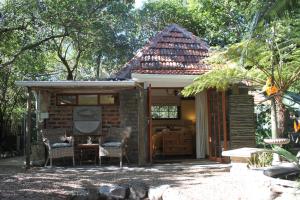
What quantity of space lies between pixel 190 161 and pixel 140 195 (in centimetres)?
483

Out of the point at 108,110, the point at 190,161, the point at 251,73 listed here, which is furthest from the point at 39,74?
the point at 251,73

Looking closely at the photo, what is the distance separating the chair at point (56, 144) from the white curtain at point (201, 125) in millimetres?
3721

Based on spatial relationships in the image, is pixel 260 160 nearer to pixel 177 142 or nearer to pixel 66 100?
pixel 177 142

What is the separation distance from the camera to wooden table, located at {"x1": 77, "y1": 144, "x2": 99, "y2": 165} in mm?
11602

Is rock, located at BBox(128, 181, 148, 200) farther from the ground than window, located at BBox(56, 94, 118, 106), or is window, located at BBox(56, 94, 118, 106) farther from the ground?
window, located at BBox(56, 94, 118, 106)

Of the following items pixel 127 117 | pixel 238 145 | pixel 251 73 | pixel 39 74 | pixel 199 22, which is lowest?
pixel 238 145

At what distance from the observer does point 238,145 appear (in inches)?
448

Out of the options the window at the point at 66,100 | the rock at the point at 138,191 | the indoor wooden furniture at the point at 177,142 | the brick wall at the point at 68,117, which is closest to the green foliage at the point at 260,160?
the rock at the point at 138,191

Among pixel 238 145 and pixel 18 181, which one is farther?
pixel 238 145

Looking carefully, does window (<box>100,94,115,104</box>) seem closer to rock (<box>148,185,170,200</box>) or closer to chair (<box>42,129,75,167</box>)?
chair (<box>42,129,75,167</box>)

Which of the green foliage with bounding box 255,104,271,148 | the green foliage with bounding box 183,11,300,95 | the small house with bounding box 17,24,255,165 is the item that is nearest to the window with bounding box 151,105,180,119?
the small house with bounding box 17,24,255,165

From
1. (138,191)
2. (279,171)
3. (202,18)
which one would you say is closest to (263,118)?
(202,18)

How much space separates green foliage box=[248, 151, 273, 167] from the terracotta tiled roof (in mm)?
3584

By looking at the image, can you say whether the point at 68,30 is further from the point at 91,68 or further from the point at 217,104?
the point at 91,68
